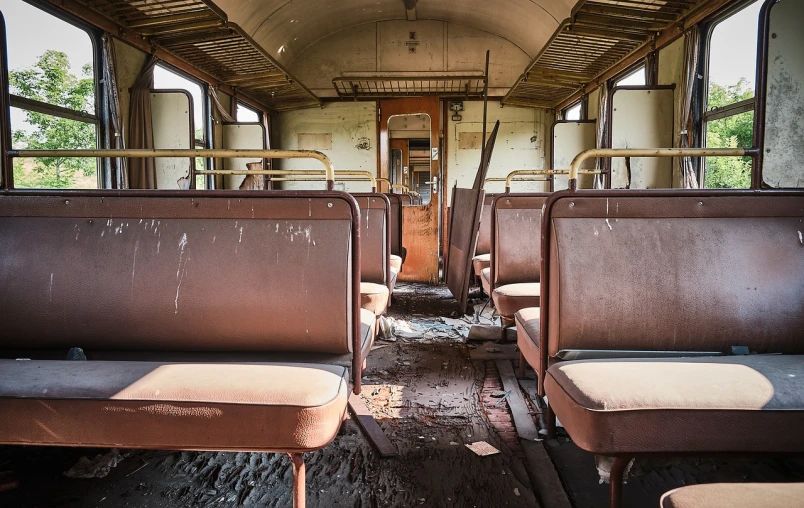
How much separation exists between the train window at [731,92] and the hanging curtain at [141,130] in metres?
5.44

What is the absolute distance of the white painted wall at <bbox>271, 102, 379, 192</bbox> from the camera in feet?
31.6

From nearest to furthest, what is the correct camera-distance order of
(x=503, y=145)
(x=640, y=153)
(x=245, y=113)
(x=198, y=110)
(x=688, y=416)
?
(x=688, y=416)
(x=640, y=153)
(x=198, y=110)
(x=245, y=113)
(x=503, y=145)

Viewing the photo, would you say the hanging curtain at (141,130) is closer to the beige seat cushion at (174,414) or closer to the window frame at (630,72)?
the beige seat cushion at (174,414)

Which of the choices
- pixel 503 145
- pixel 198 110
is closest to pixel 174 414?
pixel 198 110

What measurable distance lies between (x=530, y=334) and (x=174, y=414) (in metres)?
1.46

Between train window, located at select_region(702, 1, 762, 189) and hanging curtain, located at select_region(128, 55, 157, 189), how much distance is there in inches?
214

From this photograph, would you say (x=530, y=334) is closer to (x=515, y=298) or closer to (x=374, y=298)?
(x=515, y=298)

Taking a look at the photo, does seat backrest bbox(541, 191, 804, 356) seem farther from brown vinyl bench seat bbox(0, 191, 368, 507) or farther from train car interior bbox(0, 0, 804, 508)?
brown vinyl bench seat bbox(0, 191, 368, 507)

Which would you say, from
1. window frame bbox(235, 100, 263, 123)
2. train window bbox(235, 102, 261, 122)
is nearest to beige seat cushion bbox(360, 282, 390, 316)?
window frame bbox(235, 100, 263, 123)

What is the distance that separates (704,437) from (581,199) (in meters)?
0.91

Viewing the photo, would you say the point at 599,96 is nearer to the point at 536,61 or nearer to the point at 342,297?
the point at 536,61

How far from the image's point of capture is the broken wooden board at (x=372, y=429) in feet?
7.12

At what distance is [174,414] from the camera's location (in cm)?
142

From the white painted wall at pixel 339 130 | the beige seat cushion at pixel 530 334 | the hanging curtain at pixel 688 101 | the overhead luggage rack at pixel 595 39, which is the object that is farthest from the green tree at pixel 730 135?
the white painted wall at pixel 339 130
